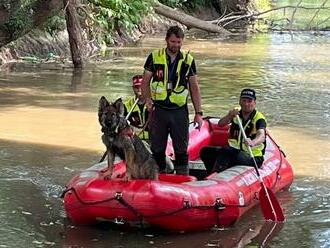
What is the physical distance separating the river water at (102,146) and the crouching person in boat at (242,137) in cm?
53

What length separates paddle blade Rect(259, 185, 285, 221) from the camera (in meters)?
6.93

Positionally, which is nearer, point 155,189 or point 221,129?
point 155,189

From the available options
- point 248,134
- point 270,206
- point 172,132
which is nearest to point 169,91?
point 172,132

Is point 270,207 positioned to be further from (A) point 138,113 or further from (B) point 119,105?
(B) point 119,105

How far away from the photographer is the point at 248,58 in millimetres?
21375

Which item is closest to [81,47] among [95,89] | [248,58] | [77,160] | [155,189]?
[95,89]

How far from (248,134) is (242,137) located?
0.33 feet

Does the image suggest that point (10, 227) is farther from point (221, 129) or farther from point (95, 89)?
point (95, 89)

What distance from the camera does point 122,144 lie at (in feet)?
20.5

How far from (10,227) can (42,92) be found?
320 inches

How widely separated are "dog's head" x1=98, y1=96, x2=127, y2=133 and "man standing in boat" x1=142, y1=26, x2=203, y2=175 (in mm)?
814

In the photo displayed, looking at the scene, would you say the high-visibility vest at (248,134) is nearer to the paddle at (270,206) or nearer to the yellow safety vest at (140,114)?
the paddle at (270,206)

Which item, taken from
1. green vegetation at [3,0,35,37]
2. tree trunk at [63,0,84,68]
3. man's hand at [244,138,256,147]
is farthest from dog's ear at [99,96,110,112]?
tree trunk at [63,0,84,68]

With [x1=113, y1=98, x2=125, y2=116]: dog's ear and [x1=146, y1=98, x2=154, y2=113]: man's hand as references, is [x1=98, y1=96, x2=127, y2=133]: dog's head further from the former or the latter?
[x1=146, y1=98, x2=154, y2=113]: man's hand
